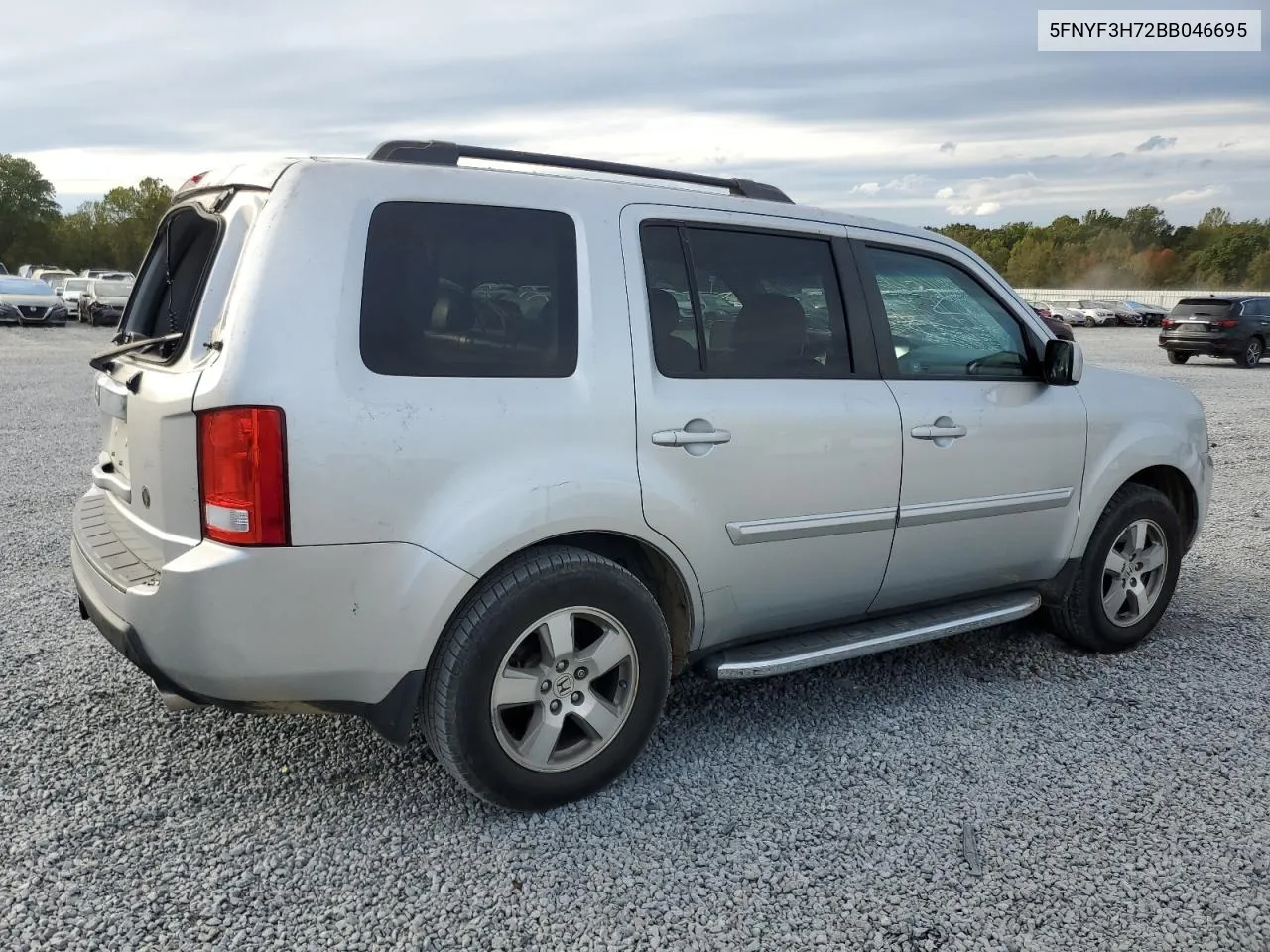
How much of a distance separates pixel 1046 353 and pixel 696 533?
5.83ft

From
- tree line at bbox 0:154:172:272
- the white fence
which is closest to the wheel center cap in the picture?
the white fence

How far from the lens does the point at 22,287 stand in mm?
31484

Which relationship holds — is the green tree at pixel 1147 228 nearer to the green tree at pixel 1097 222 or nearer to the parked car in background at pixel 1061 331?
the green tree at pixel 1097 222

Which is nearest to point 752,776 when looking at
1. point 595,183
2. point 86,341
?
point 595,183

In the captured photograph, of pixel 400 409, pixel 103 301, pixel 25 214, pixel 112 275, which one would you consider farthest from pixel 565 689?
pixel 25 214

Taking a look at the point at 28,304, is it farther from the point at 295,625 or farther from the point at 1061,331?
the point at 295,625

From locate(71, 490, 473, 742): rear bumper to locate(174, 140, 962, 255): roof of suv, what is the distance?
1049 mm

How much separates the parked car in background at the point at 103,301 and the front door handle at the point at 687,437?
32747mm

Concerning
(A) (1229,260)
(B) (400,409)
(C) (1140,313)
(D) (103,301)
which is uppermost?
(B) (400,409)

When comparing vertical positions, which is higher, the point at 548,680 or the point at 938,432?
the point at 938,432

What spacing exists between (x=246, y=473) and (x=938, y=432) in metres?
2.37

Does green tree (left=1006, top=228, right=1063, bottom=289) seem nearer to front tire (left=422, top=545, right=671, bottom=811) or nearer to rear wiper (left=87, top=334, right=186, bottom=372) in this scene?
front tire (left=422, top=545, right=671, bottom=811)

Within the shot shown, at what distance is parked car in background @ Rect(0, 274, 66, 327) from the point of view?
3095cm

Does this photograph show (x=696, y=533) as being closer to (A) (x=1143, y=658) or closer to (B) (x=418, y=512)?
(B) (x=418, y=512)
